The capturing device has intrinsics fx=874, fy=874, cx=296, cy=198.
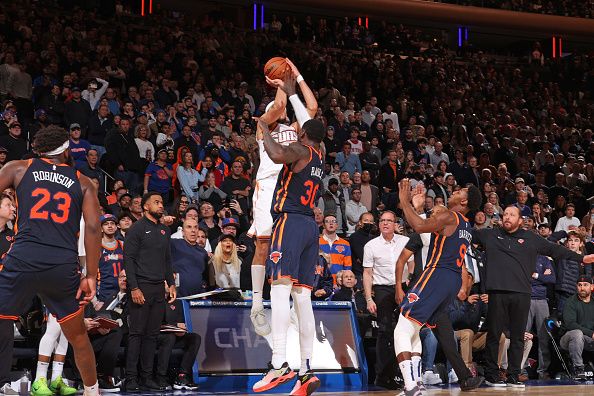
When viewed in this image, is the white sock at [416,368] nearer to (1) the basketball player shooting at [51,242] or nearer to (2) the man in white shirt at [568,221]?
(1) the basketball player shooting at [51,242]

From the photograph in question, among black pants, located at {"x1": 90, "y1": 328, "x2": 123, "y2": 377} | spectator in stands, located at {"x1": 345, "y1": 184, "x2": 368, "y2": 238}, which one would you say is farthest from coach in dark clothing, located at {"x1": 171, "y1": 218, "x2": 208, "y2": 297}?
spectator in stands, located at {"x1": 345, "y1": 184, "x2": 368, "y2": 238}

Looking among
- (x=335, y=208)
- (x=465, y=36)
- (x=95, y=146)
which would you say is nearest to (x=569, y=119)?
(x=465, y=36)

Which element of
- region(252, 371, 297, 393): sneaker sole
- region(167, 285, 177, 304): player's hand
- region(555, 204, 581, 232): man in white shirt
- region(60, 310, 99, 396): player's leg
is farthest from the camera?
region(555, 204, 581, 232): man in white shirt

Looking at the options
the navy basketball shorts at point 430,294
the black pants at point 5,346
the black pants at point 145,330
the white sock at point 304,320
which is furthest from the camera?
the black pants at point 145,330

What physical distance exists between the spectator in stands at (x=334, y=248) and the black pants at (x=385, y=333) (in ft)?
5.04

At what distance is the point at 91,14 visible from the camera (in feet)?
72.0

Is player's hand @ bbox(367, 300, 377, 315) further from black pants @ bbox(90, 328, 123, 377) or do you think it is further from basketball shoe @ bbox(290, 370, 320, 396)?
basketball shoe @ bbox(290, 370, 320, 396)

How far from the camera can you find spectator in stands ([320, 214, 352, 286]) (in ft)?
43.8

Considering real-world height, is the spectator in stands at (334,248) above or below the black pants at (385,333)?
above

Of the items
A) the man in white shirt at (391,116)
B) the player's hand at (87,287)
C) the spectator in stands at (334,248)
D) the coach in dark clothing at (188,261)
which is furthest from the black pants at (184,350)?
the man in white shirt at (391,116)

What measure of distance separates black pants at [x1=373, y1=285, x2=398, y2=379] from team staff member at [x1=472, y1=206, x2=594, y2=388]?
51.0 inches

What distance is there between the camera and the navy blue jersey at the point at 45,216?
6.64 m

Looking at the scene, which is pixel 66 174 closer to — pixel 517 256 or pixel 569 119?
pixel 517 256

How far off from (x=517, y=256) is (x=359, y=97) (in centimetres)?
1304
